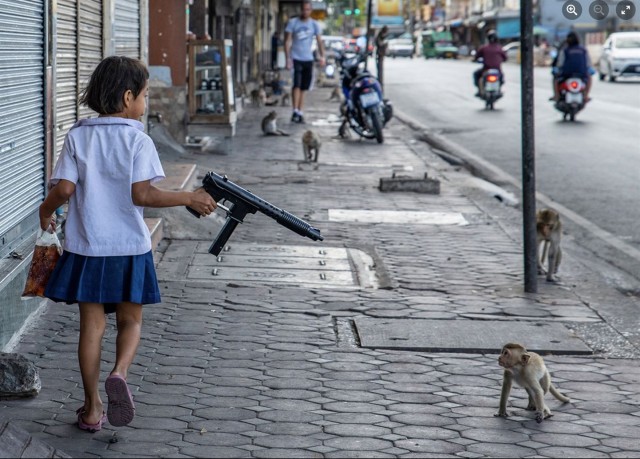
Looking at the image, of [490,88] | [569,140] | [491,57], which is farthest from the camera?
[491,57]

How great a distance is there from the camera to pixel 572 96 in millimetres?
24703

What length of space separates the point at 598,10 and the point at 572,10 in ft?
0.79

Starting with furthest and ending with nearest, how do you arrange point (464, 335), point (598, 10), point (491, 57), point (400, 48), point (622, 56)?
point (400, 48)
point (622, 56)
point (491, 57)
point (598, 10)
point (464, 335)

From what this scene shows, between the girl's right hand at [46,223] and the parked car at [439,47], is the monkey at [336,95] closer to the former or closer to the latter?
the girl's right hand at [46,223]

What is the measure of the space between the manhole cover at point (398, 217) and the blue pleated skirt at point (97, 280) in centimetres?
646

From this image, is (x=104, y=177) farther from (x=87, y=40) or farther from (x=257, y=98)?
(x=257, y=98)

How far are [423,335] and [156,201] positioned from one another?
2.50 m

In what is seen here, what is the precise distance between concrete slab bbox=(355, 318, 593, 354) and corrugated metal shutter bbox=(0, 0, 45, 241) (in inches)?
82.4

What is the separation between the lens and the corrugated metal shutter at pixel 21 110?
21.7ft

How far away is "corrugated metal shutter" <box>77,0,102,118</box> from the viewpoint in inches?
369

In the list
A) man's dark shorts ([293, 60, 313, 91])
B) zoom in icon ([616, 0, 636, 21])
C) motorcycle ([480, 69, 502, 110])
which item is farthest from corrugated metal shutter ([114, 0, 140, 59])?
motorcycle ([480, 69, 502, 110])

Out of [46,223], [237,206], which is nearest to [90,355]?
[46,223]

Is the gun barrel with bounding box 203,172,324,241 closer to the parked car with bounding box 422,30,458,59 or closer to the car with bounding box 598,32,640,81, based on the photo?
the car with bounding box 598,32,640,81

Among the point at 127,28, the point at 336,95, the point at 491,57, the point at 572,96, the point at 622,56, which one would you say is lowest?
the point at 572,96
